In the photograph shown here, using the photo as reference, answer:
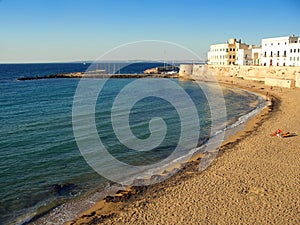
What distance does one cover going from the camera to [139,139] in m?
18.1

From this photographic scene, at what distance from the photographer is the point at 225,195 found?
1009 cm

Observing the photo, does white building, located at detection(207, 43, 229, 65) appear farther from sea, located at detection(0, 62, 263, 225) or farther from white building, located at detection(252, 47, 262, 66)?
sea, located at detection(0, 62, 263, 225)

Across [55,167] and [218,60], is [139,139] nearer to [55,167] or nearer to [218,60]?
[55,167]

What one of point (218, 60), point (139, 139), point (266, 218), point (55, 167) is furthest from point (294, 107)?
point (218, 60)

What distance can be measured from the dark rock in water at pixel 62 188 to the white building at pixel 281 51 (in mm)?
44628

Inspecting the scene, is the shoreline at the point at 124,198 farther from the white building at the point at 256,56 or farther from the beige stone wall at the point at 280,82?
the white building at the point at 256,56

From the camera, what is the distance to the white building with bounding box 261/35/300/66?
45.9m

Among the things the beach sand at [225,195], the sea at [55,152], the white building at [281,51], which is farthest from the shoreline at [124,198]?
the white building at [281,51]

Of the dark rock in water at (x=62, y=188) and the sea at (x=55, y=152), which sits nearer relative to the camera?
the sea at (x=55, y=152)

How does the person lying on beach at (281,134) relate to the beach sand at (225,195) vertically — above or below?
above

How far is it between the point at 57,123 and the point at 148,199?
45.6 ft

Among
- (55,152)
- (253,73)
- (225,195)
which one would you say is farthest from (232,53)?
(225,195)

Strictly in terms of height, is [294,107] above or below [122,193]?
above

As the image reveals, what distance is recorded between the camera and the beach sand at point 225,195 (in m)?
8.77
